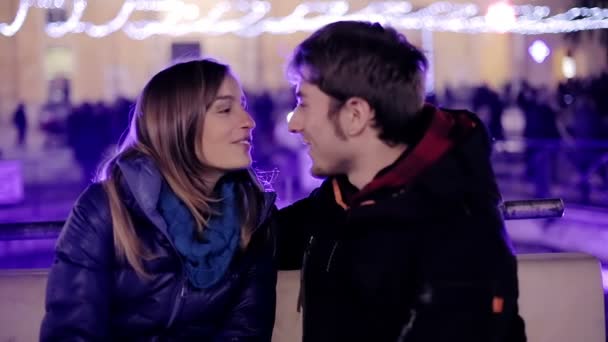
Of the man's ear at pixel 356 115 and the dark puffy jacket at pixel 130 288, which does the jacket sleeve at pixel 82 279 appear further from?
the man's ear at pixel 356 115

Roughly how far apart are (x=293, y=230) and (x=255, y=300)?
20 centimetres

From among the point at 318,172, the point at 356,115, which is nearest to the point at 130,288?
the point at 318,172

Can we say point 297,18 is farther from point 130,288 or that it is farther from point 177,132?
point 130,288

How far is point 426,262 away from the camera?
1.29 meters

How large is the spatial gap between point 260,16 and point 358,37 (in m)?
9.49

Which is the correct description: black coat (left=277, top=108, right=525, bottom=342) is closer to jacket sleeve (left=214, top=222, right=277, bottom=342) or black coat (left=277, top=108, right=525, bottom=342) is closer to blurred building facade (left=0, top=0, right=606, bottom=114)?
jacket sleeve (left=214, top=222, right=277, bottom=342)

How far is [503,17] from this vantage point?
38.7ft

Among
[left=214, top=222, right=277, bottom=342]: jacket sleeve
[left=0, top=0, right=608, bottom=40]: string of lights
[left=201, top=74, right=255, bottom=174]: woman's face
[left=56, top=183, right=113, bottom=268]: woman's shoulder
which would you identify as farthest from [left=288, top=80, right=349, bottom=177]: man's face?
[left=0, top=0, right=608, bottom=40]: string of lights

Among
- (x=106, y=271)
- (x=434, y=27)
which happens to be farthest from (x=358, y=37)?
(x=434, y=27)

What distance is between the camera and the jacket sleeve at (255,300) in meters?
1.82

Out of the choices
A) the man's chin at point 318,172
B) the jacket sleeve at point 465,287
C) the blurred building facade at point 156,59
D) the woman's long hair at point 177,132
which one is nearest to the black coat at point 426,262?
the jacket sleeve at point 465,287

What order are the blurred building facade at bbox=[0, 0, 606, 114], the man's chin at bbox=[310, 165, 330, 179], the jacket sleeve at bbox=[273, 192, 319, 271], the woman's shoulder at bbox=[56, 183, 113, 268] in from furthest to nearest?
1. the blurred building facade at bbox=[0, 0, 606, 114]
2. the jacket sleeve at bbox=[273, 192, 319, 271]
3. the woman's shoulder at bbox=[56, 183, 113, 268]
4. the man's chin at bbox=[310, 165, 330, 179]

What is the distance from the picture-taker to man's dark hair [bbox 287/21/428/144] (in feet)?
4.78

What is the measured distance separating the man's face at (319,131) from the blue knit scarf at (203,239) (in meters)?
0.32
